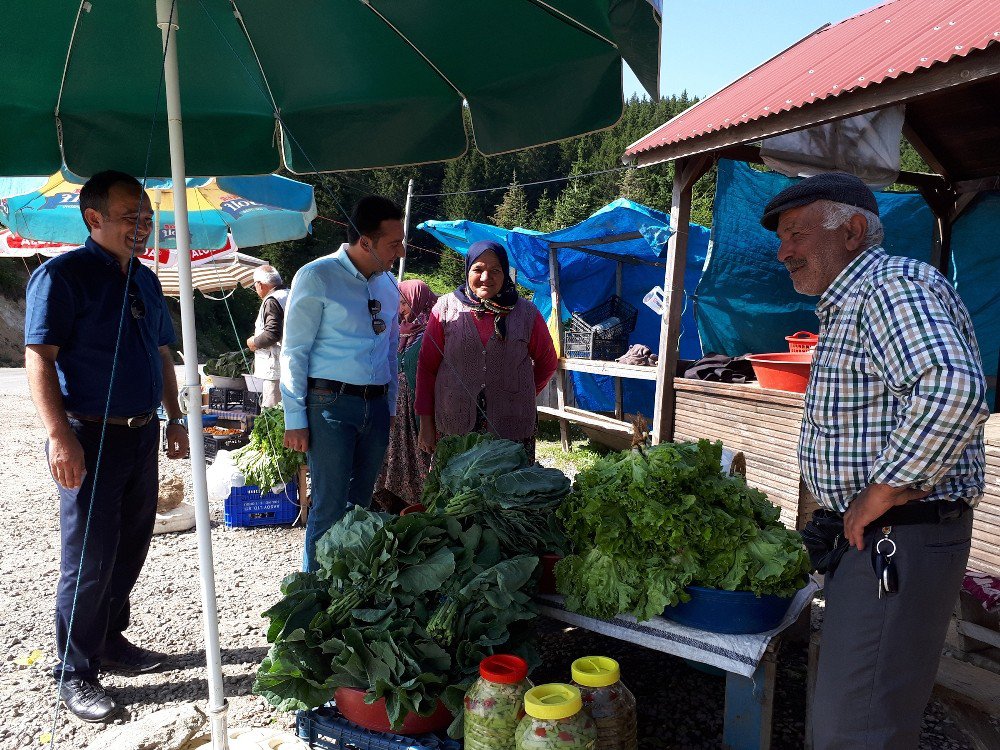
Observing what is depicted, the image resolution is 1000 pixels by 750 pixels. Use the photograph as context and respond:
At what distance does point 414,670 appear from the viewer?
6.53 ft

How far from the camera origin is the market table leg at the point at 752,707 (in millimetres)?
2066

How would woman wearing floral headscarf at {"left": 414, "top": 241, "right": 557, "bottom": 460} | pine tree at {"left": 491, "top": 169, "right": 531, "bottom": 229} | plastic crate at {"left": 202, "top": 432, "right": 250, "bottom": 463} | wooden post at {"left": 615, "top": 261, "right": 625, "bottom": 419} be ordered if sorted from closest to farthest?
woman wearing floral headscarf at {"left": 414, "top": 241, "right": 557, "bottom": 460} → plastic crate at {"left": 202, "top": 432, "right": 250, "bottom": 463} → wooden post at {"left": 615, "top": 261, "right": 625, "bottom": 419} → pine tree at {"left": 491, "top": 169, "right": 531, "bottom": 229}

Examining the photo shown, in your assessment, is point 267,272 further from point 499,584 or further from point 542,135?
point 499,584

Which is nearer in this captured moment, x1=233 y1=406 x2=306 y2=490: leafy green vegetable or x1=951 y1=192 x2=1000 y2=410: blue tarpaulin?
x1=233 y1=406 x2=306 y2=490: leafy green vegetable

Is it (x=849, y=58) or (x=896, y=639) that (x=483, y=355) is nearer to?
(x=896, y=639)

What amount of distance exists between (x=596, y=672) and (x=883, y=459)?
910 millimetres

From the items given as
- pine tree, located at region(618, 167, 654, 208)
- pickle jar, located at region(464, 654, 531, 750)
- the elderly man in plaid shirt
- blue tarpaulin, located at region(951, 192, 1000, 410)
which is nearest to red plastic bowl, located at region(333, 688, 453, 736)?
pickle jar, located at region(464, 654, 531, 750)

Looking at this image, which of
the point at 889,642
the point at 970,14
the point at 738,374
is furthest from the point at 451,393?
the point at 970,14

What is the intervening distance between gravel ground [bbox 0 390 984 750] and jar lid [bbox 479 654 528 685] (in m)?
1.11

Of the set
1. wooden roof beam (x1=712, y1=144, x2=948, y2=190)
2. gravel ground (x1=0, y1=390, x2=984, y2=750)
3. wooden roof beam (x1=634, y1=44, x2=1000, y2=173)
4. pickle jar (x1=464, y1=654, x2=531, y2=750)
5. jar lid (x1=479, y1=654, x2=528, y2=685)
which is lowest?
gravel ground (x1=0, y1=390, x2=984, y2=750)

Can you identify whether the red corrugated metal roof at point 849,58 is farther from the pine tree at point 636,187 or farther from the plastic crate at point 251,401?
the pine tree at point 636,187

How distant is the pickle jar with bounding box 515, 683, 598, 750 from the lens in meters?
1.58

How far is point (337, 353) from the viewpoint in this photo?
3246 millimetres

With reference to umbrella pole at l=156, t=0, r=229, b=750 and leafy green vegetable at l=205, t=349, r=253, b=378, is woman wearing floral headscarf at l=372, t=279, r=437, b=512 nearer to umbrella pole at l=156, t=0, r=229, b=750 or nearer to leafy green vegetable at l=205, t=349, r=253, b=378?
umbrella pole at l=156, t=0, r=229, b=750
